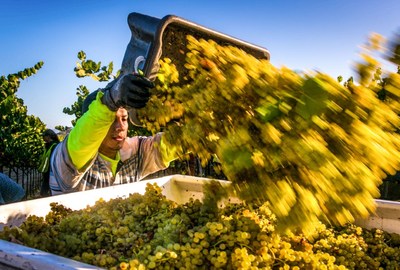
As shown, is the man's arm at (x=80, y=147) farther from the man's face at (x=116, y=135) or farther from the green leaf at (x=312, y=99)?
the green leaf at (x=312, y=99)

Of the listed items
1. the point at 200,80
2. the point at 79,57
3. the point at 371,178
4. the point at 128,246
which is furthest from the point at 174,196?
the point at 79,57

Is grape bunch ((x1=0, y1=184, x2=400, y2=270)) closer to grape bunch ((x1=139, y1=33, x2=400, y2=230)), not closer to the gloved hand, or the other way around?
grape bunch ((x1=139, y1=33, x2=400, y2=230))

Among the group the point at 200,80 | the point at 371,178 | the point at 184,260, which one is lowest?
the point at 184,260

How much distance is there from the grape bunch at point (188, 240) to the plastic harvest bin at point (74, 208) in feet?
0.53

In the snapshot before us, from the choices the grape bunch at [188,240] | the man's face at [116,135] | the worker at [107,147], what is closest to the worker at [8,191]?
the worker at [107,147]

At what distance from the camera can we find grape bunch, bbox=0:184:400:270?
1761 mm

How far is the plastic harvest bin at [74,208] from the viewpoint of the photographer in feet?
4.64

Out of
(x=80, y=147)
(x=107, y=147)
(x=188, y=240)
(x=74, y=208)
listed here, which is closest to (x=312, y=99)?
(x=188, y=240)

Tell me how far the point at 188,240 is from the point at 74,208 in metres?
1.21

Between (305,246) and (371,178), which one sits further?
(305,246)

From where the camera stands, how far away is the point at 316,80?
125 cm

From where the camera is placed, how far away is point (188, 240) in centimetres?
187

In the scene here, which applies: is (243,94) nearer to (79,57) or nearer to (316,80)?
(316,80)

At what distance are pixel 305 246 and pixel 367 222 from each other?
115 cm
